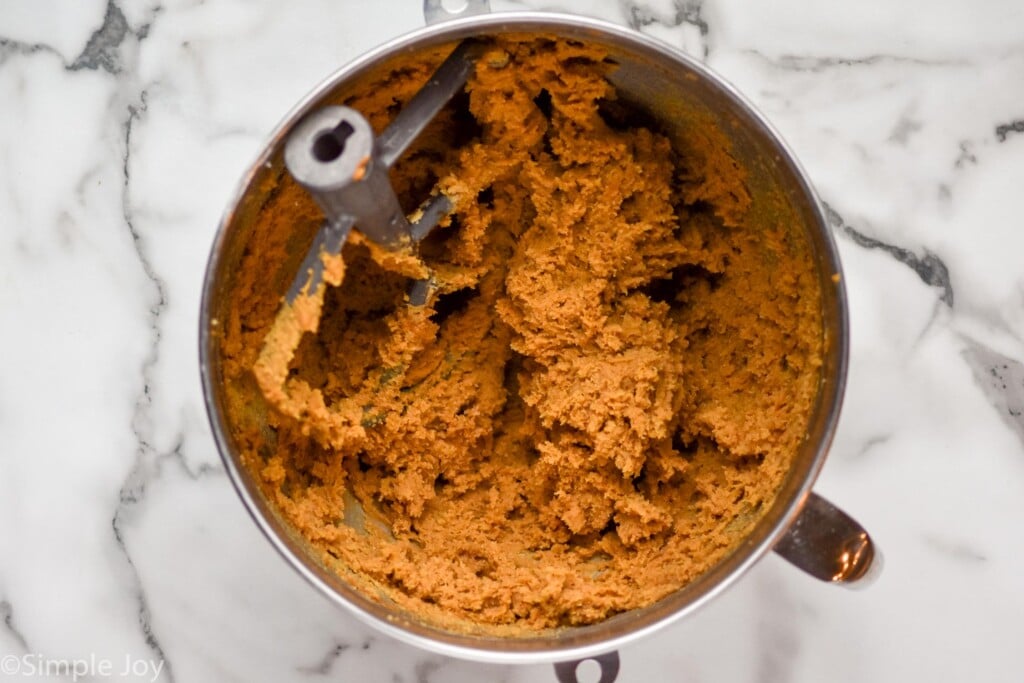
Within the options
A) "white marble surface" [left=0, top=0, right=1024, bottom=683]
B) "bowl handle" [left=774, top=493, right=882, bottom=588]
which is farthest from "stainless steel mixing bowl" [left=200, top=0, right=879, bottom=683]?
"white marble surface" [left=0, top=0, right=1024, bottom=683]

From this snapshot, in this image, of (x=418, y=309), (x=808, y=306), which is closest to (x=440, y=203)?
(x=418, y=309)

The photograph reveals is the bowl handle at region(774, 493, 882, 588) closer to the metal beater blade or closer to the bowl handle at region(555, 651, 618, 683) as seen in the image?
the bowl handle at region(555, 651, 618, 683)

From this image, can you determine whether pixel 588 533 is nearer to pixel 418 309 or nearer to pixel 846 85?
pixel 418 309

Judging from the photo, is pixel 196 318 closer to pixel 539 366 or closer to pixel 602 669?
pixel 539 366

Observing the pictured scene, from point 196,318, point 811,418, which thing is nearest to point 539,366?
point 811,418

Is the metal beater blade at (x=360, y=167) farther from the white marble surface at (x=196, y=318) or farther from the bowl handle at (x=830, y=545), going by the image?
the bowl handle at (x=830, y=545)

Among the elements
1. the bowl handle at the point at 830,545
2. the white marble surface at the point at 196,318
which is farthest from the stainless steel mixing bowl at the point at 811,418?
the white marble surface at the point at 196,318
